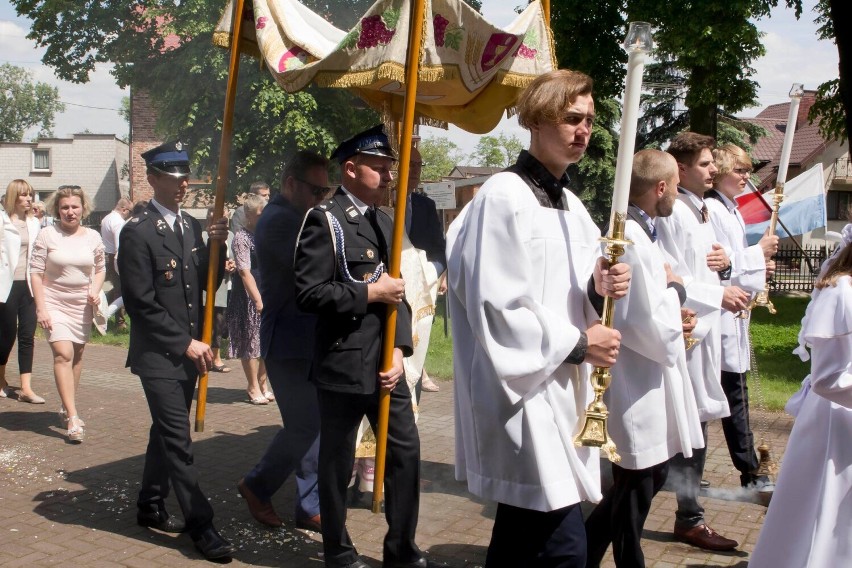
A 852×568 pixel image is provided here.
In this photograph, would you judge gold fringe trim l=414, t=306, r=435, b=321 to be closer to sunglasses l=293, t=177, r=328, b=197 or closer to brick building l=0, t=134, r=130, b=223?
sunglasses l=293, t=177, r=328, b=197

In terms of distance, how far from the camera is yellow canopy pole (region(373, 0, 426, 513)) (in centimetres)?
433

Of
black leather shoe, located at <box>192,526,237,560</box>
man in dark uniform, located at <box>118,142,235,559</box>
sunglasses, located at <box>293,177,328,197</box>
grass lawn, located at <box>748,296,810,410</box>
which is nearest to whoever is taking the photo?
black leather shoe, located at <box>192,526,237,560</box>

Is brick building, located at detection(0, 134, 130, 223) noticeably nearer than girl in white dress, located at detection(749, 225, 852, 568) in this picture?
No

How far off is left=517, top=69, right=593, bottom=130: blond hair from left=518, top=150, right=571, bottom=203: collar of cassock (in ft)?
0.41

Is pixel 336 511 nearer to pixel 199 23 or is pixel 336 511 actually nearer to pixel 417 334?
pixel 417 334

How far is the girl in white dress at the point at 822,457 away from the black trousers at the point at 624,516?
0.48 m

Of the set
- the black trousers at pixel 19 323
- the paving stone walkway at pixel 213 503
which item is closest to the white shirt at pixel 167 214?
the paving stone walkway at pixel 213 503

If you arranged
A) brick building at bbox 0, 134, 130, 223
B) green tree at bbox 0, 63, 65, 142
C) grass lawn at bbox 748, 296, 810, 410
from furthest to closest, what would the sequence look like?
green tree at bbox 0, 63, 65, 142 → brick building at bbox 0, 134, 130, 223 → grass lawn at bbox 748, 296, 810, 410

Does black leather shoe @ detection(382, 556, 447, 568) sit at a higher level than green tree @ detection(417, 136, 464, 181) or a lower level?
lower

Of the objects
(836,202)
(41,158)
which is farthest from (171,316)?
(41,158)

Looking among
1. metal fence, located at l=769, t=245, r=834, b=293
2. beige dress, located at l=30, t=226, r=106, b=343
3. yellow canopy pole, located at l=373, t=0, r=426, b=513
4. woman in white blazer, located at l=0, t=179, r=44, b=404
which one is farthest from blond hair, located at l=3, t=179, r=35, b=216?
metal fence, located at l=769, t=245, r=834, b=293

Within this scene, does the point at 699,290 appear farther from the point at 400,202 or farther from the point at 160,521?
the point at 160,521

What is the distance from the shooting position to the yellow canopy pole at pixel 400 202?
4.33 metres

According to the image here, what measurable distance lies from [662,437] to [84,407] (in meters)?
6.47
